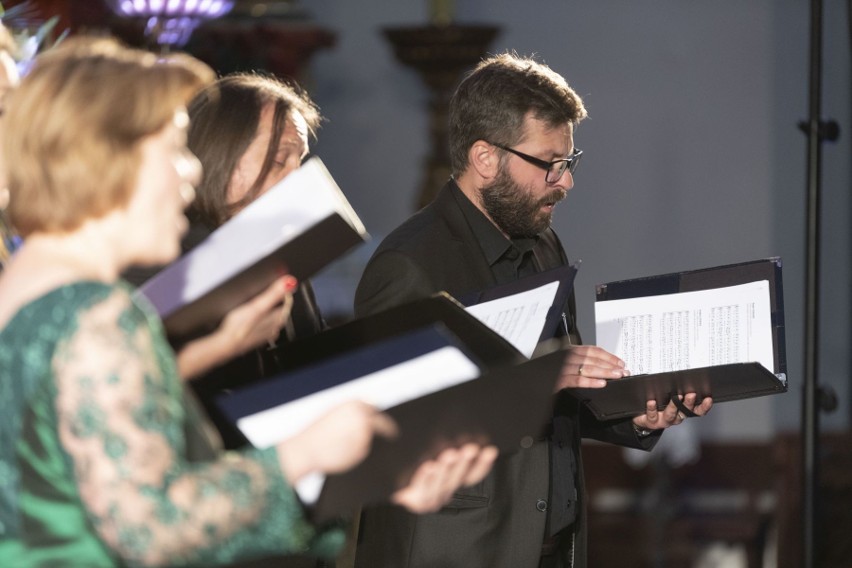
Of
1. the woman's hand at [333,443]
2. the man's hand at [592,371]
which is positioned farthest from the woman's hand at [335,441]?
the man's hand at [592,371]

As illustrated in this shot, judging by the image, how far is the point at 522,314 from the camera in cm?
213

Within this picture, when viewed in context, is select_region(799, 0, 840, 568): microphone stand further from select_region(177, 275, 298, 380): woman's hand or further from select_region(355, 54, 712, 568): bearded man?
select_region(177, 275, 298, 380): woman's hand

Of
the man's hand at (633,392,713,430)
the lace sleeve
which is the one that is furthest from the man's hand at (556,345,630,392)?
the lace sleeve

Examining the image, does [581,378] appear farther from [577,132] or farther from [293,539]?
[577,132]

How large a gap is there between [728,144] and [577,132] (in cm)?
74

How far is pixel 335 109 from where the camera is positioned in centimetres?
629

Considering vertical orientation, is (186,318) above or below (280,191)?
below

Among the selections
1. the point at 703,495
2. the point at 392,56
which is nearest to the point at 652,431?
the point at 703,495

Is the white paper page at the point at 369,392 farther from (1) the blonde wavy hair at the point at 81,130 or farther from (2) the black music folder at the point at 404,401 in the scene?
(1) the blonde wavy hair at the point at 81,130

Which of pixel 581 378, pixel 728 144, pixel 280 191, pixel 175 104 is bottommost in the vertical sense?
pixel 728 144

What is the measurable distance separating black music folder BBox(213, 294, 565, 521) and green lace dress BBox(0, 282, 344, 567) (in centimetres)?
13

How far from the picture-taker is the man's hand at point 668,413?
7.87 feet

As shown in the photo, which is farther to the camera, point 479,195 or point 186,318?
point 479,195

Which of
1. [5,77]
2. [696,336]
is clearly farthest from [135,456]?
[696,336]
